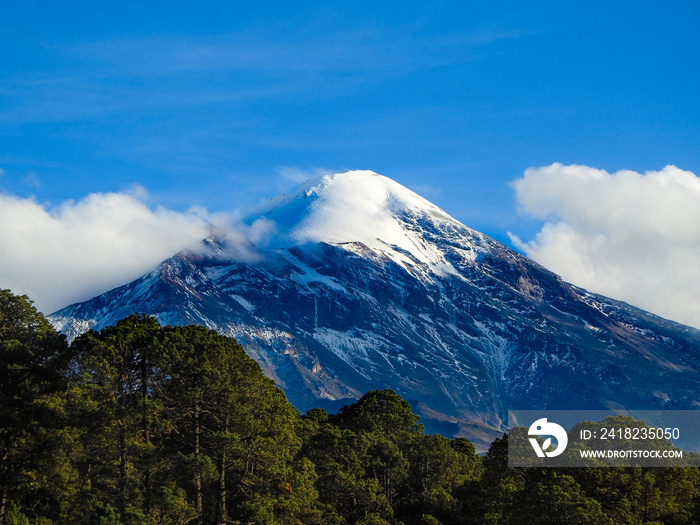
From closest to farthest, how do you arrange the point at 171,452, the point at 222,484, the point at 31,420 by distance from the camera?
1. the point at 31,420
2. the point at 171,452
3. the point at 222,484

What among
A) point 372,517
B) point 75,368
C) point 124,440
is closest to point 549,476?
point 372,517

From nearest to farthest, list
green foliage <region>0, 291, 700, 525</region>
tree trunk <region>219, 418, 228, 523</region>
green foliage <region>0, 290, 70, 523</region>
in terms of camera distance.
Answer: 1. green foliage <region>0, 290, 70, 523</region>
2. green foliage <region>0, 291, 700, 525</region>
3. tree trunk <region>219, 418, 228, 523</region>

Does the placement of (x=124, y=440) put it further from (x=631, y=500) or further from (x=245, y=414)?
(x=631, y=500)

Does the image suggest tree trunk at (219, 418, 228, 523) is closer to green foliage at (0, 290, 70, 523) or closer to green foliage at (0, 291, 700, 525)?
green foliage at (0, 291, 700, 525)

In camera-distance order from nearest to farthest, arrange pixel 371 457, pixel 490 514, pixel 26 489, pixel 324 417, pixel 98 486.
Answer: pixel 26 489
pixel 98 486
pixel 490 514
pixel 371 457
pixel 324 417

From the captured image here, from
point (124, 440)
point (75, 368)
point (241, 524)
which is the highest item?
point (75, 368)

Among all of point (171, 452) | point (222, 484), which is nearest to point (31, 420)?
point (171, 452)

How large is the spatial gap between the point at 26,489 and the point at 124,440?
7080mm

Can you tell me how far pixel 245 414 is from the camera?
226 feet

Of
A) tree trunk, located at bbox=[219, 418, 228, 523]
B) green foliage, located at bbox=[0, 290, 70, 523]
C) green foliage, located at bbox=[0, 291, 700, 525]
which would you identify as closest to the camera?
green foliage, located at bbox=[0, 290, 70, 523]

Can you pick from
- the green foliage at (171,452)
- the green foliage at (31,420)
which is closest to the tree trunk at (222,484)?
the green foliage at (171,452)

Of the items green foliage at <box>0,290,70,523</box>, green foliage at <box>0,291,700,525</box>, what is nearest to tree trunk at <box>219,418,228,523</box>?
green foliage at <box>0,291,700,525</box>

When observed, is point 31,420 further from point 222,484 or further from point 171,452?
point 222,484

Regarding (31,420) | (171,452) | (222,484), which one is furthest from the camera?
(222,484)
